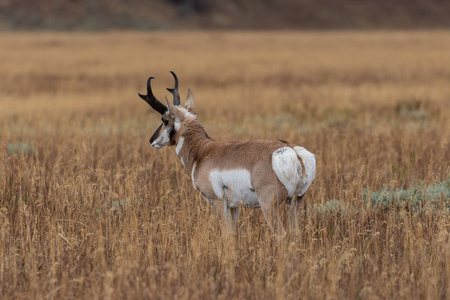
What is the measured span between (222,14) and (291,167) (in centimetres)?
11271

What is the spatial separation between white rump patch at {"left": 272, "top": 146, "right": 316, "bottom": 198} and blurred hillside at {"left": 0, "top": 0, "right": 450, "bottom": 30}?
310 ft

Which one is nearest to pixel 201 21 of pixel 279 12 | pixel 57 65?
pixel 279 12

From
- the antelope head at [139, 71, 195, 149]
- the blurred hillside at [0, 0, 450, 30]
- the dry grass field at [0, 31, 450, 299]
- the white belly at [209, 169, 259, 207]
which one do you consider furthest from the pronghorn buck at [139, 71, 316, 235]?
the blurred hillside at [0, 0, 450, 30]

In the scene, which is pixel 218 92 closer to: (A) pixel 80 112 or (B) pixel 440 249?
(A) pixel 80 112

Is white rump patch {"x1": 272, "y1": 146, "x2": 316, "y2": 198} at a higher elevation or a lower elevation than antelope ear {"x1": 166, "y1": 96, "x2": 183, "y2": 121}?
lower

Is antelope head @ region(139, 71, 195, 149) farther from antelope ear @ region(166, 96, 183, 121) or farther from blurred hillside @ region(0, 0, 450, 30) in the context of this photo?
blurred hillside @ region(0, 0, 450, 30)

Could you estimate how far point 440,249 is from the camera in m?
5.53

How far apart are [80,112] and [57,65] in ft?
51.8

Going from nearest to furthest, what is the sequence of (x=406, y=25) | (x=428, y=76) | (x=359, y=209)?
(x=359, y=209) < (x=428, y=76) < (x=406, y=25)

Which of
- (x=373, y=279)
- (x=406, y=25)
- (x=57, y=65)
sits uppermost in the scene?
(x=406, y=25)

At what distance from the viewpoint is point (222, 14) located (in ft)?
380

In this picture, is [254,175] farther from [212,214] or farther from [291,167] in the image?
[212,214]

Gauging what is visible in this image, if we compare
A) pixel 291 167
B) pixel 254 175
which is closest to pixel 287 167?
pixel 291 167

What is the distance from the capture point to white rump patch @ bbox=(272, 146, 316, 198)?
18.0 feet
